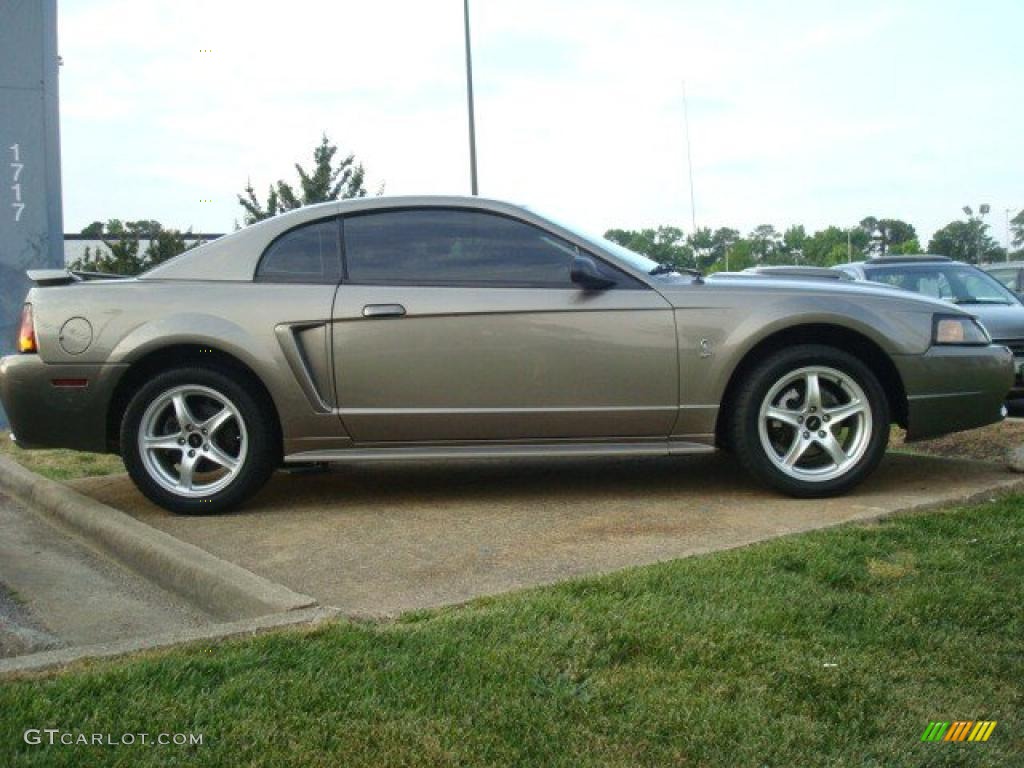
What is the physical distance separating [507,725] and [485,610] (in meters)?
0.87

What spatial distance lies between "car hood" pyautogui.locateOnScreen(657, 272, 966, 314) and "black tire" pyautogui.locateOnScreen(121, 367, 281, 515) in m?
2.00

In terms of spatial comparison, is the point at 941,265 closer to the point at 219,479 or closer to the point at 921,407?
the point at 921,407

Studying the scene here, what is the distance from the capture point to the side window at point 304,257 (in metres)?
5.88

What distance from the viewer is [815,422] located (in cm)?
574

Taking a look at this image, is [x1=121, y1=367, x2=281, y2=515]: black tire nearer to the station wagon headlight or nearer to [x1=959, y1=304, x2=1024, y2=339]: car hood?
the station wagon headlight

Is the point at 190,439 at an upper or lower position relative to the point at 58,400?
lower

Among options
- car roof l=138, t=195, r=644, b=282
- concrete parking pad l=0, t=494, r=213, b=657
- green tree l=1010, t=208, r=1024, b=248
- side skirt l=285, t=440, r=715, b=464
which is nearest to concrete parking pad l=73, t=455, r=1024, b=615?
side skirt l=285, t=440, r=715, b=464

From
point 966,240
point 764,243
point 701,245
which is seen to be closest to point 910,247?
point 966,240

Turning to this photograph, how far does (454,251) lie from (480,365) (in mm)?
606

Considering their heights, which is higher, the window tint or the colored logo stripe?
the window tint

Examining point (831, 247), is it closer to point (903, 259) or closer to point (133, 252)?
point (903, 259)

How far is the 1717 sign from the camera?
1166cm

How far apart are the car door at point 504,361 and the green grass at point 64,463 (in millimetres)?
2600

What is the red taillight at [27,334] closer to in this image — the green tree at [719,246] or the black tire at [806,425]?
the black tire at [806,425]
